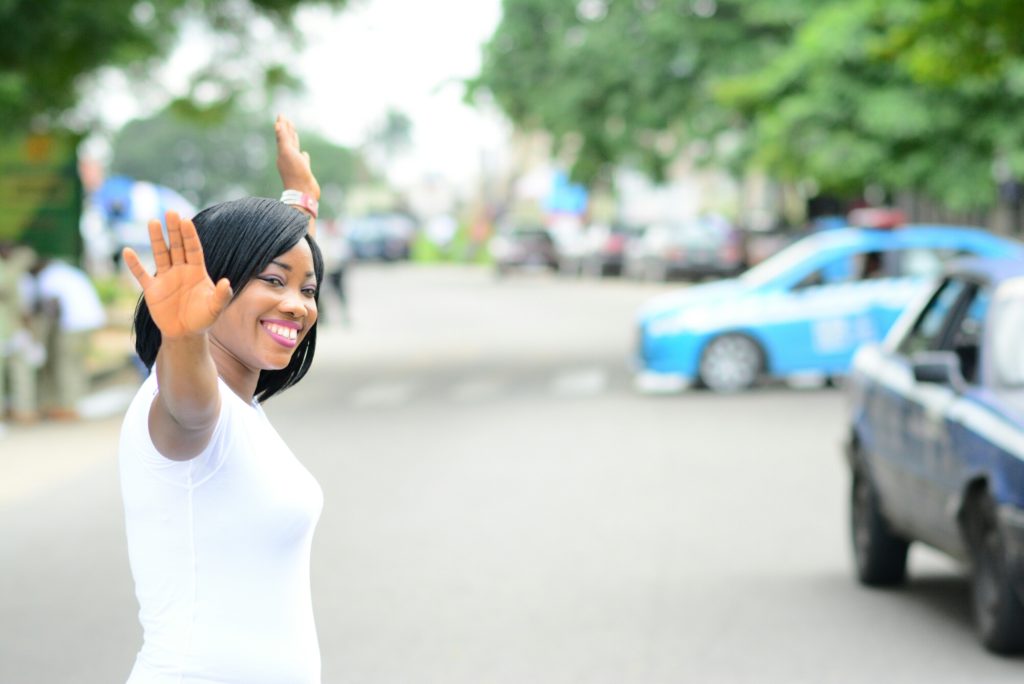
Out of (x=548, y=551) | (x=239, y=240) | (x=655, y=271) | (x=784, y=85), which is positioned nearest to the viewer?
(x=239, y=240)

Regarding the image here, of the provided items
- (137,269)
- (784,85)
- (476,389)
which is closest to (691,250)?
(784,85)

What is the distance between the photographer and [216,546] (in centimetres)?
309

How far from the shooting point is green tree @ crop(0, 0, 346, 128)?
19.4 meters

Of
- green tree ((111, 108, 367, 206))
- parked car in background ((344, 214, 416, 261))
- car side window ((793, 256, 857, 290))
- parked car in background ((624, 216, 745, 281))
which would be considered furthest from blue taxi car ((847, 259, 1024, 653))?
green tree ((111, 108, 367, 206))

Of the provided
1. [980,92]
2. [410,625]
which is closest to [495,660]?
[410,625]

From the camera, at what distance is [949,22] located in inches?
741

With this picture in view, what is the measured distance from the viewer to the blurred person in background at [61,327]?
18734 mm

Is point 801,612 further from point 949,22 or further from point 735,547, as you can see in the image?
point 949,22

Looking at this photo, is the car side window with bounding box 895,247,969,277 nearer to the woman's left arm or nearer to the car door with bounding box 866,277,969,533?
the car door with bounding box 866,277,969,533

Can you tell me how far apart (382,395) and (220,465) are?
17.8m

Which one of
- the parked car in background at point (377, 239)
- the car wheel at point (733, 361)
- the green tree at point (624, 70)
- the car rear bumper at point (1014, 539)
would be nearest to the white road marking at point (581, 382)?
the car wheel at point (733, 361)

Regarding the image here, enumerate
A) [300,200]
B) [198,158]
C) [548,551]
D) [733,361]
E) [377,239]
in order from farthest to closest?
[198,158], [377,239], [733,361], [548,551], [300,200]

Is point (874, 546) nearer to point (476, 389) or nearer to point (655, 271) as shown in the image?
point (476, 389)

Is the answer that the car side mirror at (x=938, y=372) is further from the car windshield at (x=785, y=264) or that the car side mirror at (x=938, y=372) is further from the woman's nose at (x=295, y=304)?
the car windshield at (x=785, y=264)
